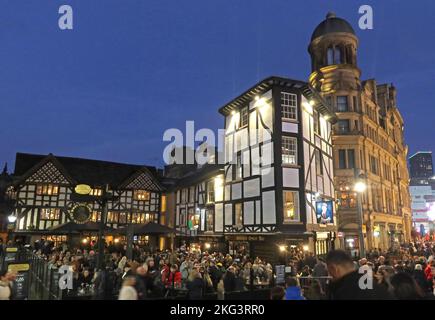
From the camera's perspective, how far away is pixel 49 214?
3400 cm

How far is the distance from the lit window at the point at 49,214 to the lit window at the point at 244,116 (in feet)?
71.6

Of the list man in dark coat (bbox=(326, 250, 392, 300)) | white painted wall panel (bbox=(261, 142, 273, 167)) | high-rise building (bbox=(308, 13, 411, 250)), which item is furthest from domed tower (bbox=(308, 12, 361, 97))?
man in dark coat (bbox=(326, 250, 392, 300))

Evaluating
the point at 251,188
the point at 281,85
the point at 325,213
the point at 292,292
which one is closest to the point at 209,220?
the point at 251,188

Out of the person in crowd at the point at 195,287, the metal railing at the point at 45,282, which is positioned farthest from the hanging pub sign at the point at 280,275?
the metal railing at the point at 45,282

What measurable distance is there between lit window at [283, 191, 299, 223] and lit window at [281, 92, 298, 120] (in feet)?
18.1

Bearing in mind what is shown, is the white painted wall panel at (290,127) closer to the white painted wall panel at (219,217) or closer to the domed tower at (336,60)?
the white painted wall panel at (219,217)

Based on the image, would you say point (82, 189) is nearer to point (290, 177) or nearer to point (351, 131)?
point (290, 177)

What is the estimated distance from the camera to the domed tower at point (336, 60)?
33875mm

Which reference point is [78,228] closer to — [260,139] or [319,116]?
[260,139]

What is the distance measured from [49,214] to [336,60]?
3391 cm

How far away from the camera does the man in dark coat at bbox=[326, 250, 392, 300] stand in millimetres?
4305

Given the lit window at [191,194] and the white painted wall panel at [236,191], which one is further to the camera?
the lit window at [191,194]

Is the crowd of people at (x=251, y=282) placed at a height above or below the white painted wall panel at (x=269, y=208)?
below
